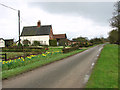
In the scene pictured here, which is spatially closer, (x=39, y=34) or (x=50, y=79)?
(x=50, y=79)

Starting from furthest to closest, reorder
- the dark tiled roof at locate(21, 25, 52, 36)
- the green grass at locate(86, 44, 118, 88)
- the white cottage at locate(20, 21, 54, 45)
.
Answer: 1. the dark tiled roof at locate(21, 25, 52, 36)
2. the white cottage at locate(20, 21, 54, 45)
3. the green grass at locate(86, 44, 118, 88)

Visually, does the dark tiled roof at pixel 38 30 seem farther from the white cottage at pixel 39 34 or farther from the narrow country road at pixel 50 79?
the narrow country road at pixel 50 79

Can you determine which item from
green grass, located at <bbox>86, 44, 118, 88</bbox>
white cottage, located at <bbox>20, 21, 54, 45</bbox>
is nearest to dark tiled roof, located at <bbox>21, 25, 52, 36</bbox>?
white cottage, located at <bbox>20, 21, 54, 45</bbox>

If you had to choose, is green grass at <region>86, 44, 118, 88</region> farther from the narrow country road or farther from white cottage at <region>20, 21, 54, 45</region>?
white cottage at <region>20, 21, 54, 45</region>

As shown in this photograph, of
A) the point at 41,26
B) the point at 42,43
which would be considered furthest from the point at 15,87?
the point at 41,26

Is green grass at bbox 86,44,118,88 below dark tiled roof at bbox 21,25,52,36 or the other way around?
below

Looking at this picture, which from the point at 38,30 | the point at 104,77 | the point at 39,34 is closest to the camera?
the point at 104,77

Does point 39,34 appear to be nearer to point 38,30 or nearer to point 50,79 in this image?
point 38,30

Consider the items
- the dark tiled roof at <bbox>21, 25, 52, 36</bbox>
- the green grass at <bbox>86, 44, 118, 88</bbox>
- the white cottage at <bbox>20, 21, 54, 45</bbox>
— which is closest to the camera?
the green grass at <bbox>86, 44, 118, 88</bbox>

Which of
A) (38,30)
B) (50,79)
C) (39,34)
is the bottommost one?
(50,79)

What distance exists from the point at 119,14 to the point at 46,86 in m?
36.7

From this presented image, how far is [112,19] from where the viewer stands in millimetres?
37469

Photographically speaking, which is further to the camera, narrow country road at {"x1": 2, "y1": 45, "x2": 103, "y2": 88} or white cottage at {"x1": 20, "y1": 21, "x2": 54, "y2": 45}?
white cottage at {"x1": 20, "y1": 21, "x2": 54, "y2": 45}

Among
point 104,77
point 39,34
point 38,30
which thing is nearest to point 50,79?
point 104,77
